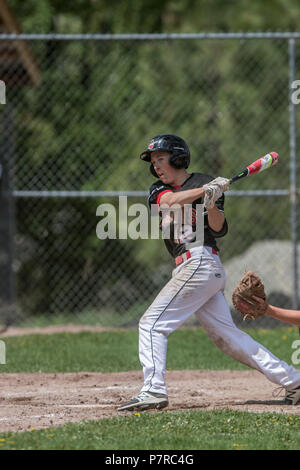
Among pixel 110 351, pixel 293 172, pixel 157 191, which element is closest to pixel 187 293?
pixel 157 191

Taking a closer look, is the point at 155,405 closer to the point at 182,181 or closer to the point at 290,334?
the point at 182,181

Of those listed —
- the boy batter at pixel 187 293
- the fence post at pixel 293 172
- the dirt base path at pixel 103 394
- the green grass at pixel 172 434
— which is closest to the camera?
the green grass at pixel 172 434

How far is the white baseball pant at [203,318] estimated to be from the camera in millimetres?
5074

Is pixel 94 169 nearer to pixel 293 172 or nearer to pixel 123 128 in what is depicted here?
pixel 123 128

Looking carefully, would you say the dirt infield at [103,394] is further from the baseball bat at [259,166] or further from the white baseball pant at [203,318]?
the baseball bat at [259,166]

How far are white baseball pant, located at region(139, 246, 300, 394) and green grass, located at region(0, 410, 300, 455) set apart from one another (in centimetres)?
46

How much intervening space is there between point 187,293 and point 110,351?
10.2 ft

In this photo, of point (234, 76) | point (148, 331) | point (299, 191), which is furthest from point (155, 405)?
point (234, 76)

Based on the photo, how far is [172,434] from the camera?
415 centimetres

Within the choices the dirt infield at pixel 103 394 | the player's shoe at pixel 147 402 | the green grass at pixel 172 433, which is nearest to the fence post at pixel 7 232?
the green grass at pixel 172 433

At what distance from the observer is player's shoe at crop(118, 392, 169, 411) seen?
4.94 metres

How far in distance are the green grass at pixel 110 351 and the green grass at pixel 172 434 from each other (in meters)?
2.50

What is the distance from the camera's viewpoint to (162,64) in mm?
12445

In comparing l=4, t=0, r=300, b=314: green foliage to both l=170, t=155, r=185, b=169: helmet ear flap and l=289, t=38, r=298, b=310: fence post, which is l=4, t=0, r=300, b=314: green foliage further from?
l=170, t=155, r=185, b=169: helmet ear flap
